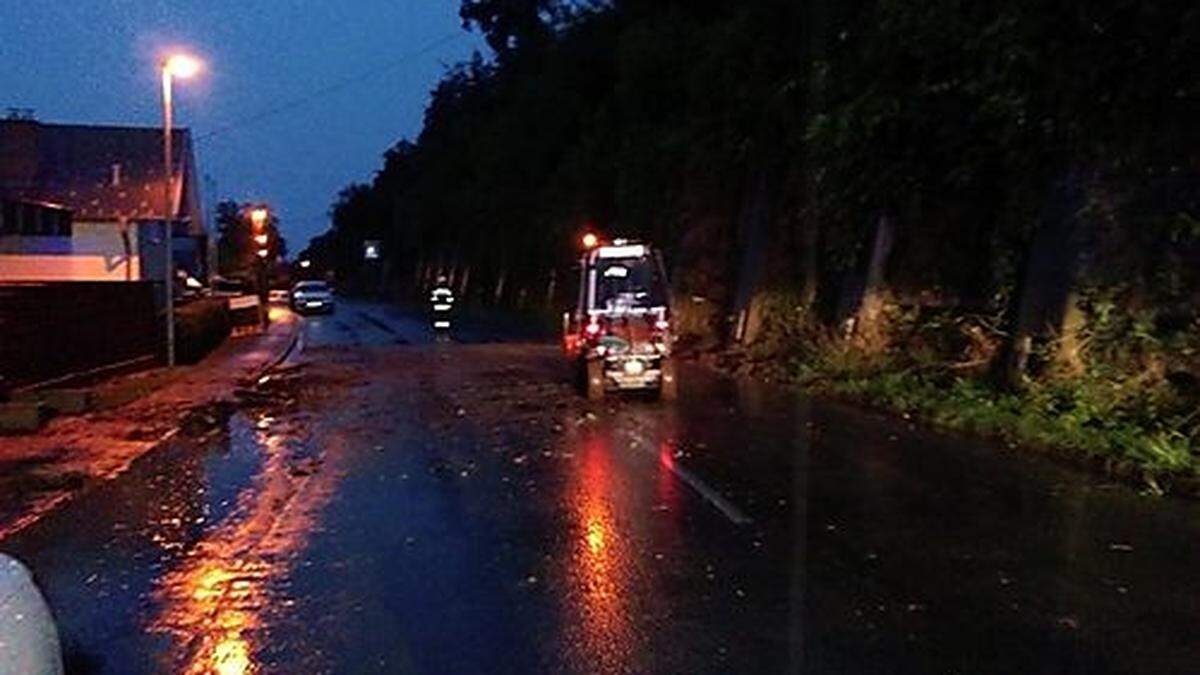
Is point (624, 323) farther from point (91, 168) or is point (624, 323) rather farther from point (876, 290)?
point (91, 168)

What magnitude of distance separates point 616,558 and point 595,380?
41.7 feet

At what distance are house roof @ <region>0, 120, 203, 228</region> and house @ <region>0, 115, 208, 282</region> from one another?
0.04 meters

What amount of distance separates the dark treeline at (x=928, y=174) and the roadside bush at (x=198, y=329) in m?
13.2

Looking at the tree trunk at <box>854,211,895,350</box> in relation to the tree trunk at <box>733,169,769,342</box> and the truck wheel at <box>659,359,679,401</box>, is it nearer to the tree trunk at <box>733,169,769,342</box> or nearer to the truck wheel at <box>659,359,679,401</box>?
the truck wheel at <box>659,359,679,401</box>

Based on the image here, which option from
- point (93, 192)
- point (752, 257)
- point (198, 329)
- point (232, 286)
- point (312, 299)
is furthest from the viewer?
point (232, 286)

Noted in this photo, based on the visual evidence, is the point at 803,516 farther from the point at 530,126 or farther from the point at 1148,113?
the point at 530,126

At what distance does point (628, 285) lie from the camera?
894 inches

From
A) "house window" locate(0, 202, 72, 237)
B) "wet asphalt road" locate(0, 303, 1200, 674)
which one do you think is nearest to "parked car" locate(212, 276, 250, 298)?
"house window" locate(0, 202, 72, 237)

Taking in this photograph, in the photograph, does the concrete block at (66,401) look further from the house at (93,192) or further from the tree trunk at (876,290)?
the house at (93,192)

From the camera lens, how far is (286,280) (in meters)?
139

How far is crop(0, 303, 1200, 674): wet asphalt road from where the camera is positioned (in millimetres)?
7395

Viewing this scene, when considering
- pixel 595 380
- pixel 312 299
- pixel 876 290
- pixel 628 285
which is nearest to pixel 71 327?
pixel 595 380

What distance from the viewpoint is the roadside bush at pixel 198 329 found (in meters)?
33.9

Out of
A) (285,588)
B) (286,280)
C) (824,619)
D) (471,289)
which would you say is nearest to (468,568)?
(285,588)
